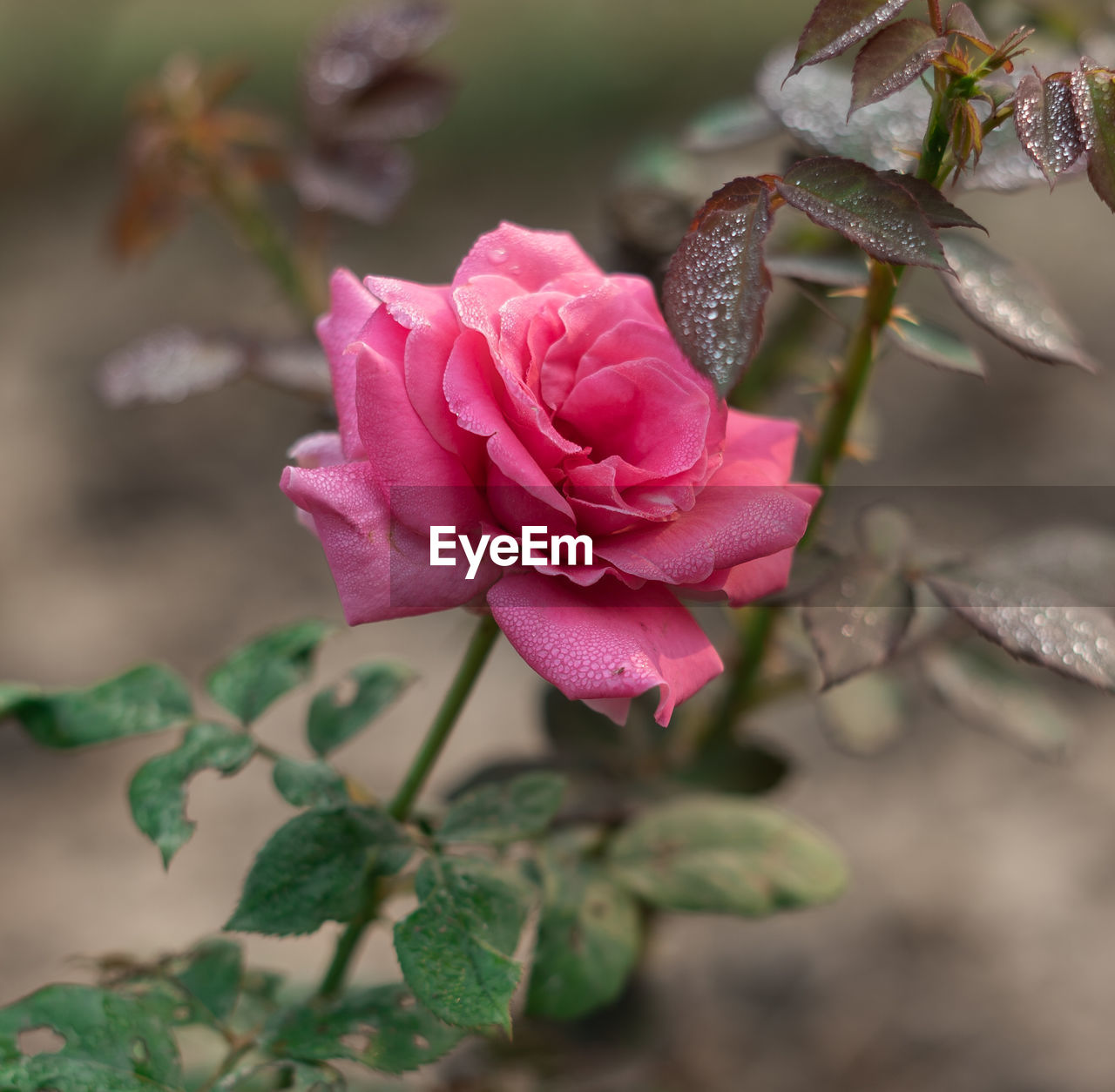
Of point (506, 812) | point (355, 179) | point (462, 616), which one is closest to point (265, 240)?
point (355, 179)

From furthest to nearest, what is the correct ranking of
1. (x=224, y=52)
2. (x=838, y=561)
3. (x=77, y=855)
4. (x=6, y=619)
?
(x=224, y=52), (x=6, y=619), (x=77, y=855), (x=838, y=561)

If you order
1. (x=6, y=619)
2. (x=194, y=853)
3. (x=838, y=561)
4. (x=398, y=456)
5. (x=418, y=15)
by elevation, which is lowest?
(x=194, y=853)

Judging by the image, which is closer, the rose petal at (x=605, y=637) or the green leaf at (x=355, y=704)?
the rose petal at (x=605, y=637)

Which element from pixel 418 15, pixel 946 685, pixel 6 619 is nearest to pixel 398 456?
pixel 946 685

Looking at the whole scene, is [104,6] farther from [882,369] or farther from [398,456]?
[398,456]

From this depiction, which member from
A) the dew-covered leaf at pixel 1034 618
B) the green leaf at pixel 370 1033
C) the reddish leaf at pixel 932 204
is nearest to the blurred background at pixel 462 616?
the green leaf at pixel 370 1033

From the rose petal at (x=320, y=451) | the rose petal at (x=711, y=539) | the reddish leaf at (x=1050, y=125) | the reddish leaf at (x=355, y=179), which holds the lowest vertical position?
the rose petal at (x=711, y=539)

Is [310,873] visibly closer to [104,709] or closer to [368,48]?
[104,709]

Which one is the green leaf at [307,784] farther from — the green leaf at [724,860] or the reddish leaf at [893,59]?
the reddish leaf at [893,59]
